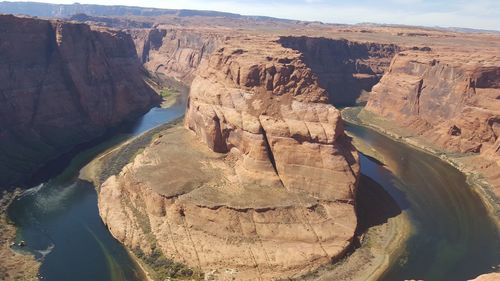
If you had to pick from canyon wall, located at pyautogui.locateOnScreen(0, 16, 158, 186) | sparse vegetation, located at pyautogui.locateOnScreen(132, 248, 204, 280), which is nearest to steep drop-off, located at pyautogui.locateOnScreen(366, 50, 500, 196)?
sparse vegetation, located at pyautogui.locateOnScreen(132, 248, 204, 280)

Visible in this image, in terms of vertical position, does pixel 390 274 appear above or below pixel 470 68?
below

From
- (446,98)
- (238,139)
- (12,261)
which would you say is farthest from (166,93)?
(12,261)

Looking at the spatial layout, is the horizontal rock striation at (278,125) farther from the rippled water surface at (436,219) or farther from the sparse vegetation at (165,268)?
the sparse vegetation at (165,268)

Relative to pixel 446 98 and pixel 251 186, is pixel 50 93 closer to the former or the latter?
pixel 251 186

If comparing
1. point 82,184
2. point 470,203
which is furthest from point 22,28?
point 470,203

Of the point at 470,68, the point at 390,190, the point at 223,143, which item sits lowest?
the point at 390,190

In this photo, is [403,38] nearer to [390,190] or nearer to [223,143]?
[390,190]

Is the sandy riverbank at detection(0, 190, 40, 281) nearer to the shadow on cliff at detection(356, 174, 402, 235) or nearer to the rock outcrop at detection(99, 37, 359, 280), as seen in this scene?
the rock outcrop at detection(99, 37, 359, 280)
